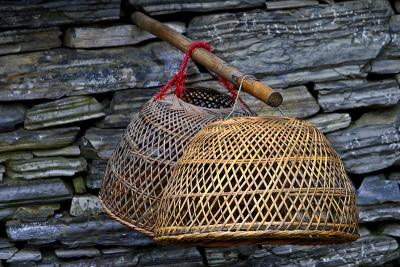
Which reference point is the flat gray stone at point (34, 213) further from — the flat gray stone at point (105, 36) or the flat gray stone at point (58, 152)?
the flat gray stone at point (105, 36)

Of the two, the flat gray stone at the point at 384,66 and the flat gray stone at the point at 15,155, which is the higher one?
the flat gray stone at the point at 384,66

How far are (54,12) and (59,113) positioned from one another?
35 cm

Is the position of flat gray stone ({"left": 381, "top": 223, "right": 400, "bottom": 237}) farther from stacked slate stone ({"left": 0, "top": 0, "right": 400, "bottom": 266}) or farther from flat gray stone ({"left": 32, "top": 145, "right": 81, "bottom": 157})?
flat gray stone ({"left": 32, "top": 145, "right": 81, "bottom": 157})

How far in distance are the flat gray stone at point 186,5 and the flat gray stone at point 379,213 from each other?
85 cm

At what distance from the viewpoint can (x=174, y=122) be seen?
2.48m

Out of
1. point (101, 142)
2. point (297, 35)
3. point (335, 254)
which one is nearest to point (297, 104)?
point (297, 35)

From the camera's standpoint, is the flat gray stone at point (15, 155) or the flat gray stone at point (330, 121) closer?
the flat gray stone at point (15, 155)

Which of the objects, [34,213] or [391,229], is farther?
[391,229]

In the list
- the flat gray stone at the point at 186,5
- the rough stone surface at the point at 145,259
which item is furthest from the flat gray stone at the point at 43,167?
the flat gray stone at the point at 186,5

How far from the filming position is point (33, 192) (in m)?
3.07

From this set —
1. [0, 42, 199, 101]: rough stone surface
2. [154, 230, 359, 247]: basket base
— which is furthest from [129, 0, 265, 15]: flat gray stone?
[154, 230, 359, 247]: basket base

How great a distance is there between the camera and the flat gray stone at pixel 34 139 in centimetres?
305

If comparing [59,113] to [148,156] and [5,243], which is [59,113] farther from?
[148,156]

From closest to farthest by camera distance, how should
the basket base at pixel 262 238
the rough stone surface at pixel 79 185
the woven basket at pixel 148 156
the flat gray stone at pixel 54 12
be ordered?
the basket base at pixel 262 238
the woven basket at pixel 148 156
the flat gray stone at pixel 54 12
the rough stone surface at pixel 79 185
